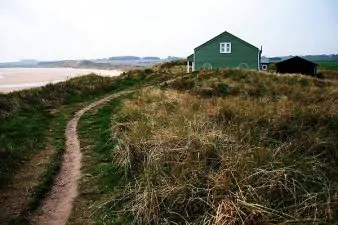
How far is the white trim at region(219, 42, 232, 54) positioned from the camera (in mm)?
39406

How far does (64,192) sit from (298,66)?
39556 millimetres

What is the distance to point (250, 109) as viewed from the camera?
13047 millimetres

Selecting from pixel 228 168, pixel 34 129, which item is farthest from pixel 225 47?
pixel 228 168

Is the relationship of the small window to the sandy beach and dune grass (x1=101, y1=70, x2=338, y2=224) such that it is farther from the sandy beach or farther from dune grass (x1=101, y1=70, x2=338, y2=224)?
dune grass (x1=101, y1=70, x2=338, y2=224)

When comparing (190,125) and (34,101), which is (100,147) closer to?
(190,125)

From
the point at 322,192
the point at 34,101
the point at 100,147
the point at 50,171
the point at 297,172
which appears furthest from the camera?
the point at 34,101

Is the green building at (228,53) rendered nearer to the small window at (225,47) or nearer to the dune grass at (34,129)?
the small window at (225,47)

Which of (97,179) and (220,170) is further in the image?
(97,179)

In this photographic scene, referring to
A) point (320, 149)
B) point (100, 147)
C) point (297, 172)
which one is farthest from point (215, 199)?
point (100, 147)

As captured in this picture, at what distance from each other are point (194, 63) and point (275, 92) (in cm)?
1807

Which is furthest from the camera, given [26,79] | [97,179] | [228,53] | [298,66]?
[26,79]

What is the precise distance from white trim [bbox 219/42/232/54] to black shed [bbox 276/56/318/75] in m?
7.23

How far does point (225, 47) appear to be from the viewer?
39.5 m

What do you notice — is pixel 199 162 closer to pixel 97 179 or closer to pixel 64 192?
pixel 97 179
